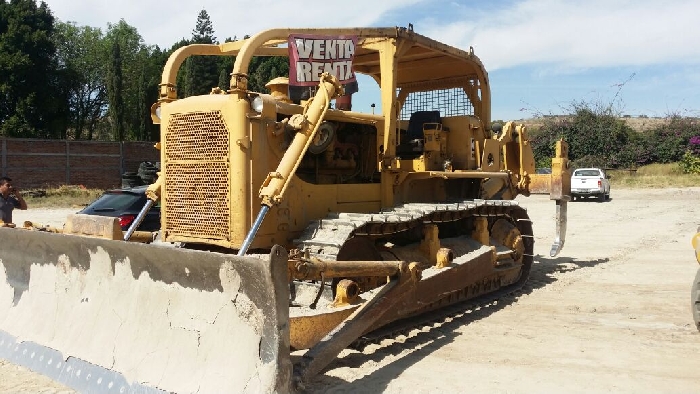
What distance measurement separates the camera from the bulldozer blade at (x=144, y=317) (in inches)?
153

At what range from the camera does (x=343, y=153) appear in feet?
22.4

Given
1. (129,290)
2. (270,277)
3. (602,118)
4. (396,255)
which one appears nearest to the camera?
(270,277)

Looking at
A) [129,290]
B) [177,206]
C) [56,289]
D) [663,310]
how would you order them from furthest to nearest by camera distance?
[663,310] < [177,206] < [56,289] < [129,290]

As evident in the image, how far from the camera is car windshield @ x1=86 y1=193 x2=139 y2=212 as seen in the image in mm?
9820

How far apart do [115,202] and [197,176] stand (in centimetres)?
482

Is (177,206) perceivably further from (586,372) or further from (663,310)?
(663,310)

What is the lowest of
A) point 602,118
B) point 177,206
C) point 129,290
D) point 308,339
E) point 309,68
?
point 308,339

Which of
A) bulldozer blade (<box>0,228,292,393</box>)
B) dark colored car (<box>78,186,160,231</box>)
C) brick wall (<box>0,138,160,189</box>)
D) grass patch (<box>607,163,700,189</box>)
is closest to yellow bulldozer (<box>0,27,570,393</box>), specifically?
bulldozer blade (<box>0,228,292,393</box>)

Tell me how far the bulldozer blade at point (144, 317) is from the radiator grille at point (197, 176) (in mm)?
1114

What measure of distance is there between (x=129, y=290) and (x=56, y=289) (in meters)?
1.04

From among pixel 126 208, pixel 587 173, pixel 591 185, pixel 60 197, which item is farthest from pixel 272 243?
pixel 60 197

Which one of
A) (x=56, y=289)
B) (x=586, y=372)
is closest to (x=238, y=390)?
(x=56, y=289)

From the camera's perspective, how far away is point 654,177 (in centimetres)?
3403

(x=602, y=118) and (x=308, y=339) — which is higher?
(x=602, y=118)
